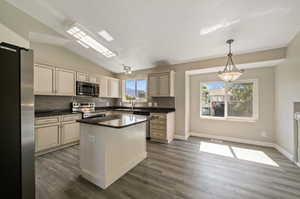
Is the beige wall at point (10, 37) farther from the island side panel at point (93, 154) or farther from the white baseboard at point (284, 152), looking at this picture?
the white baseboard at point (284, 152)

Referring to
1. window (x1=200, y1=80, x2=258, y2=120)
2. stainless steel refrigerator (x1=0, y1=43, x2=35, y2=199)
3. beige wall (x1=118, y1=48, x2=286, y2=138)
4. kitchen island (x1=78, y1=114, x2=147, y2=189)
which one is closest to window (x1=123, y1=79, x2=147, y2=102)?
beige wall (x1=118, y1=48, x2=286, y2=138)

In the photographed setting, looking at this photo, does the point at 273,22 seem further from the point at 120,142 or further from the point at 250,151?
the point at 120,142

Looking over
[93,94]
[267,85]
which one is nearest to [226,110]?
[267,85]

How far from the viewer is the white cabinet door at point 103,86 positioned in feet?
14.6

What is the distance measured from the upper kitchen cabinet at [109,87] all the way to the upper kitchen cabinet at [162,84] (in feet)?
5.68

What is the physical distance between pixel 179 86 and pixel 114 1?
285cm

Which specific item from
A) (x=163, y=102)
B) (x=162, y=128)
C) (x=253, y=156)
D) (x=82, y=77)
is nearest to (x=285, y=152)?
(x=253, y=156)

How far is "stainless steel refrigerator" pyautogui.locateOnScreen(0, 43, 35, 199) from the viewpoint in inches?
35.0

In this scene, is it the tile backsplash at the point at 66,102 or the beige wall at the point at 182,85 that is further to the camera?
the beige wall at the point at 182,85

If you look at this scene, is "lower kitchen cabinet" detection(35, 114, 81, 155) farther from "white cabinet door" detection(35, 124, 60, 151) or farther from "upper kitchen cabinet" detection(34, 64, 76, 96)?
"upper kitchen cabinet" detection(34, 64, 76, 96)

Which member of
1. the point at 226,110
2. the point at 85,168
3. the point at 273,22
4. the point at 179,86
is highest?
the point at 273,22

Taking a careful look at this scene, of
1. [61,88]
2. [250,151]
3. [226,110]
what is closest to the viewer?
[250,151]

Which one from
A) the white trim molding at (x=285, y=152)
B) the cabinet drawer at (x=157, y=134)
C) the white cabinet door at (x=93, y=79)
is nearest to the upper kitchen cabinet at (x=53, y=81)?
the white cabinet door at (x=93, y=79)

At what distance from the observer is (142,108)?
4.68 meters
